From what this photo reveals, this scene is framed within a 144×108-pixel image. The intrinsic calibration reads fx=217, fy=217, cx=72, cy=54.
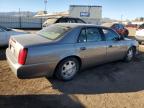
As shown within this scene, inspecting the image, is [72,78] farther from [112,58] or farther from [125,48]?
[125,48]

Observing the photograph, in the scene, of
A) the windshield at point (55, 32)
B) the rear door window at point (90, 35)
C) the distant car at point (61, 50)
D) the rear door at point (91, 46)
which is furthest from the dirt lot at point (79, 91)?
the windshield at point (55, 32)

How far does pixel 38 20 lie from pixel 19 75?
26.0 metres

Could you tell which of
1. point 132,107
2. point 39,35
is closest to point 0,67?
point 39,35

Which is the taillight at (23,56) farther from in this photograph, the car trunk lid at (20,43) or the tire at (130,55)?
the tire at (130,55)

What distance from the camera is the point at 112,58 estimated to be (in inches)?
288

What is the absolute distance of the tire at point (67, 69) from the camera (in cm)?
564

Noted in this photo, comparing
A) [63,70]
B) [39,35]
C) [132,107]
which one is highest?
[39,35]

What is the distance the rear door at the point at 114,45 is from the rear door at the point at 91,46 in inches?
11.3

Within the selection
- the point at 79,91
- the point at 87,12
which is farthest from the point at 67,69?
the point at 87,12

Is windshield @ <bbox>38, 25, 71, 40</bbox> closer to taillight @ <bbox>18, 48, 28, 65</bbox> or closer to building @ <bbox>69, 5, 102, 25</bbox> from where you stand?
taillight @ <bbox>18, 48, 28, 65</bbox>

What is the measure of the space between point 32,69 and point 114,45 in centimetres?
324

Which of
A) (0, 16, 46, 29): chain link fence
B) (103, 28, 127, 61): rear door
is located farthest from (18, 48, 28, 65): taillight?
(0, 16, 46, 29): chain link fence

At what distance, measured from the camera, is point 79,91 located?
5305mm

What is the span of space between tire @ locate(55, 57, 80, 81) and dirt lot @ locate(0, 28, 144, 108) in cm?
16
